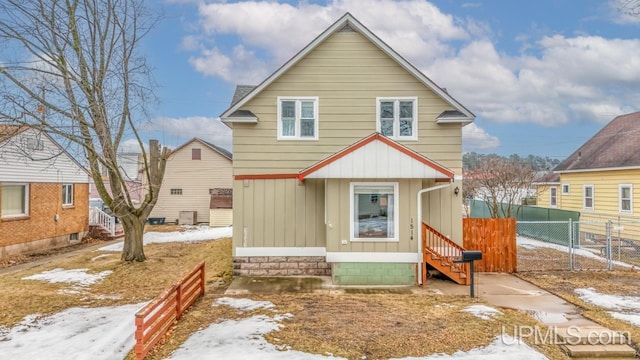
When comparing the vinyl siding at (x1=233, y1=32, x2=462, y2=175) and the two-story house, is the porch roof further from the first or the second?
the two-story house

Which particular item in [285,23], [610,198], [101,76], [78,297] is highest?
[285,23]

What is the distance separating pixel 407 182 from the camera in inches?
372

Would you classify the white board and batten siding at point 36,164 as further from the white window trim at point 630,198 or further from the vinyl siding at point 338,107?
the white window trim at point 630,198

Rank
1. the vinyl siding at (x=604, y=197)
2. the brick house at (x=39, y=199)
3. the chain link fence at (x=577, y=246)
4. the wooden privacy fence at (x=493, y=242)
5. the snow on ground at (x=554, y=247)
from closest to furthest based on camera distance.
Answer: the wooden privacy fence at (x=493, y=242) < the chain link fence at (x=577, y=246) < the snow on ground at (x=554, y=247) < the brick house at (x=39, y=199) < the vinyl siding at (x=604, y=197)

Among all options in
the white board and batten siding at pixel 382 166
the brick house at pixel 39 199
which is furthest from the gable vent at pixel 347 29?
the brick house at pixel 39 199

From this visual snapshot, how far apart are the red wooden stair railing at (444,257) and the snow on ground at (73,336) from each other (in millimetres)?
7055

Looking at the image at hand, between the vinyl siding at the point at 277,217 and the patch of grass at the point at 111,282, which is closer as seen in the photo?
the patch of grass at the point at 111,282

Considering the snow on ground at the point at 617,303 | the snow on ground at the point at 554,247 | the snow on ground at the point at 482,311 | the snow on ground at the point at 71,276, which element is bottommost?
the snow on ground at the point at 71,276

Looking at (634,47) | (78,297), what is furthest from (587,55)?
(78,297)

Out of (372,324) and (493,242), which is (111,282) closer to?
(372,324)

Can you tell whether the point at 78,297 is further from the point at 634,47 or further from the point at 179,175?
the point at 179,175

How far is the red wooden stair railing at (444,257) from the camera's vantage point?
965 centimetres

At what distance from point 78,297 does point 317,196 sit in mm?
6600

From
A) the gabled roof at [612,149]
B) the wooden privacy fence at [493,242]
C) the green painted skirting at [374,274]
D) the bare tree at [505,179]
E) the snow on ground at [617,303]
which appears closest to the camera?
the snow on ground at [617,303]
